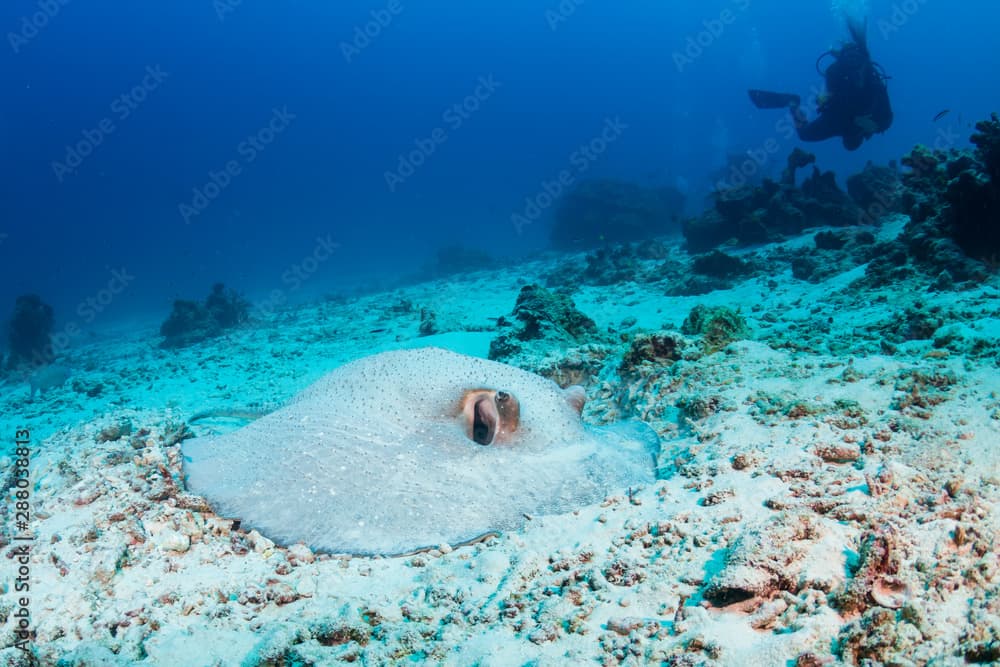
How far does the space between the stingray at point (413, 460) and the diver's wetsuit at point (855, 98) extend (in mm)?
15727

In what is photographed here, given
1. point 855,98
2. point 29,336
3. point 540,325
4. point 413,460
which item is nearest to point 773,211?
point 855,98

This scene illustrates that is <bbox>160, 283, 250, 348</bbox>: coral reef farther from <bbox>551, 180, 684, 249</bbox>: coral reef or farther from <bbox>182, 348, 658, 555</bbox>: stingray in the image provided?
<bbox>551, 180, 684, 249</bbox>: coral reef

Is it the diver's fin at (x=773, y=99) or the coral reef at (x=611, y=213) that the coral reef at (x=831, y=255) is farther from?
the coral reef at (x=611, y=213)

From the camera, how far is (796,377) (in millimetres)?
4379

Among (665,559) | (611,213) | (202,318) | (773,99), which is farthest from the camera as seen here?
(611,213)

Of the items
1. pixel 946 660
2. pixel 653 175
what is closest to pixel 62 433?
pixel 946 660

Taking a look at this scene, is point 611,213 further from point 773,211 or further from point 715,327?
point 715,327

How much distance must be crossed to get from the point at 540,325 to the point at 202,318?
1419cm

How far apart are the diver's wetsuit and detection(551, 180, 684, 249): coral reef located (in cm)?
1501

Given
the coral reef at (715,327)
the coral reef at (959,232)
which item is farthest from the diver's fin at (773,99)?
the coral reef at (715,327)

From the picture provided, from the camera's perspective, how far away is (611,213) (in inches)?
1276

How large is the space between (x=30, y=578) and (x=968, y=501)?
4537 mm

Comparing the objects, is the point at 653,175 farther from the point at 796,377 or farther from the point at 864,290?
the point at 796,377

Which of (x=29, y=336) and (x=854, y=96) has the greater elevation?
(x=854, y=96)
